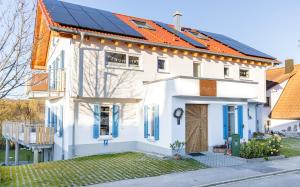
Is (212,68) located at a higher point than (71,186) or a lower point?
higher

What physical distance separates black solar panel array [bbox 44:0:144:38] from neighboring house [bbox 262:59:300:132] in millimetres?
17907

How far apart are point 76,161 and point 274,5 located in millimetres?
11891

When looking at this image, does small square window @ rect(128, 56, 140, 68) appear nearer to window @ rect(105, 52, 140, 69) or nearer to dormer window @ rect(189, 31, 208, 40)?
window @ rect(105, 52, 140, 69)

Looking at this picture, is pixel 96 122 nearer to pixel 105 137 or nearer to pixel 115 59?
pixel 105 137

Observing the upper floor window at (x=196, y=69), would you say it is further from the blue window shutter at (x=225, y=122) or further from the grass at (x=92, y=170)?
the grass at (x=92, y=170)

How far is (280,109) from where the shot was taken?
1121 inches

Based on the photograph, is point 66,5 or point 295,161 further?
point 66,5

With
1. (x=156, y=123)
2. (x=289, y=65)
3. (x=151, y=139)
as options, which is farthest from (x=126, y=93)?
(x=289, y=65)

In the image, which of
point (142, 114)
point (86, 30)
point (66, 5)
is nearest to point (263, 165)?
point (142, 114)

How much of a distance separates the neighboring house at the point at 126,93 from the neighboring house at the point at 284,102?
12.5m

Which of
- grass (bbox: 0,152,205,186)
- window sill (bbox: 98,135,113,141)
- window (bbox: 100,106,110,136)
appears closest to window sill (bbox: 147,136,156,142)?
grass (bbox: 0,152,205,186)

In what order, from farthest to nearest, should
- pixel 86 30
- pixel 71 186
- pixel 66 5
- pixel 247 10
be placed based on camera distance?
1. pixel 66 5
2. pixel 247 10
3. pixel 86 30
4. pixel 71 186

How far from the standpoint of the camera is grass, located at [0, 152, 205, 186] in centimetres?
1014

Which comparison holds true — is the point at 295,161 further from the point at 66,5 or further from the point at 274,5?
the point at 66,5
